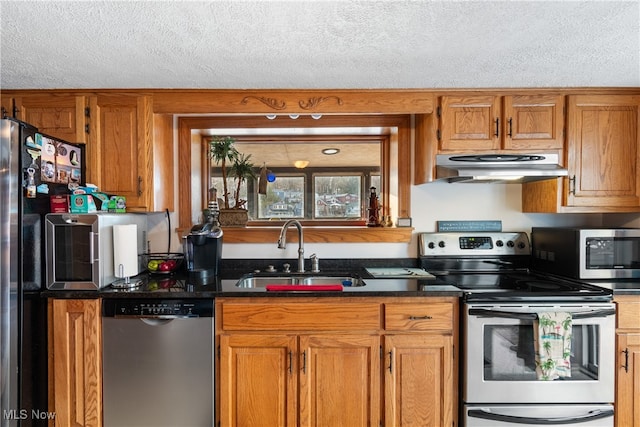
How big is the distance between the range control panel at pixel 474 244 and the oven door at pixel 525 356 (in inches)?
25.9

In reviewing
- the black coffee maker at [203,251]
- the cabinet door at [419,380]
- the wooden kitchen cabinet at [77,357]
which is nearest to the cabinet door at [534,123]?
the cabinet door at [419,380]

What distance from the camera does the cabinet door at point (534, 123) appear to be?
2070 mm

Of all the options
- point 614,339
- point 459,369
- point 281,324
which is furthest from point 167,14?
point 614,339

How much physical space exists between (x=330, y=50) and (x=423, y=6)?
463 mm

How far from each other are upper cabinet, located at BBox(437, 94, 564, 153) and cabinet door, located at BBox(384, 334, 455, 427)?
1.14m

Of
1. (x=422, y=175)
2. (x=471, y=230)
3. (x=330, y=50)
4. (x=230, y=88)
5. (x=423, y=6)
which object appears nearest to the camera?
(x=423, y=6)

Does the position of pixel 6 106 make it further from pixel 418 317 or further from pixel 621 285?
pixel 621 285

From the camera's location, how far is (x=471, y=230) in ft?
7.95

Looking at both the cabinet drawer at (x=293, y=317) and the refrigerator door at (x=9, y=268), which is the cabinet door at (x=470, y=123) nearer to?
the cabinet drawer at (x=293, y=317)

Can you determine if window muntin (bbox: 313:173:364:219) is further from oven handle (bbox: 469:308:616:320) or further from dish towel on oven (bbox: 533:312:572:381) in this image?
dish towel on oven (bbox: 533:312:572:381)

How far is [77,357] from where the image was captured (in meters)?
1.77

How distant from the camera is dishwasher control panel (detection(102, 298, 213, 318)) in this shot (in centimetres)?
176

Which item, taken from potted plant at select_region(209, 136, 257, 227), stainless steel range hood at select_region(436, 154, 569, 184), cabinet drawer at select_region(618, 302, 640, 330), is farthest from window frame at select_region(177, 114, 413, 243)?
cabinet drawer at select_region(618, 302, 640, 330)

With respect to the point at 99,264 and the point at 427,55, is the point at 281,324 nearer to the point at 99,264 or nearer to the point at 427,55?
the point at 99,264
